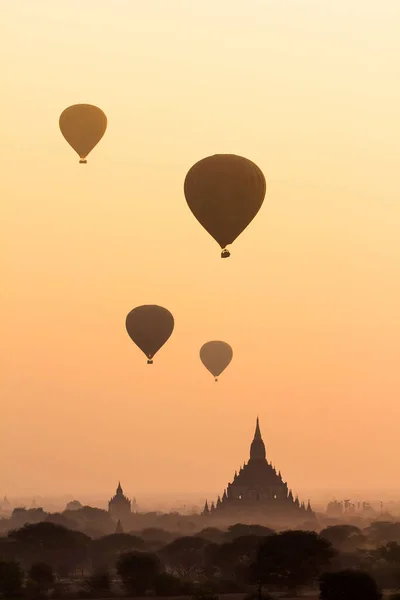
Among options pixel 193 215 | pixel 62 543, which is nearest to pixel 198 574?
pixel 62 543

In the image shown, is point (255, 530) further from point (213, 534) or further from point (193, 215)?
point (193, 215)

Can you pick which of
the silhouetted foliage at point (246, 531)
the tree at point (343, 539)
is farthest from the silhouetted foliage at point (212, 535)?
the tree at point (343, 539)

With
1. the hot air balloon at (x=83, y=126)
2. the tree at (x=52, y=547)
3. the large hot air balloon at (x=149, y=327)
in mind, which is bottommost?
the tree at (x=52, y=547)

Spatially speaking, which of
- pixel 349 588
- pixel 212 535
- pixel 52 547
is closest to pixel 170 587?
pixel 349 588

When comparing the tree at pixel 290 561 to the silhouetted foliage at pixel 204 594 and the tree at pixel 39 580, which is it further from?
the tree at pixel 39 580

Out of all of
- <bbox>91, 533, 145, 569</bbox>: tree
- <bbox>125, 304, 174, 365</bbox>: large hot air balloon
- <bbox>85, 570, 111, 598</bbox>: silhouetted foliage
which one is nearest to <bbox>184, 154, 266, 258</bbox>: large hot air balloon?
<bbox>125, 304, 174, 365</bbox>: large hot air balloon

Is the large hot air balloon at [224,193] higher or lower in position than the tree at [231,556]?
higher
